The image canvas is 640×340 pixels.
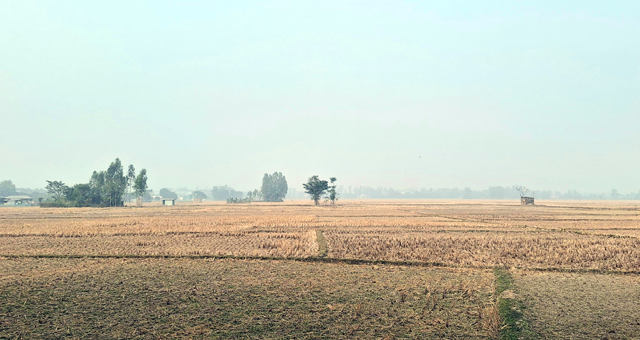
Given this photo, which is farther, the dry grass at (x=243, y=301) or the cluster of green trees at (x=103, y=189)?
the cluster of green trees at (x=103, y=189)

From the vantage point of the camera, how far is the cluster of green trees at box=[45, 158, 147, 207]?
93250 mm

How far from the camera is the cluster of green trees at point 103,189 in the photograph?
9325cm

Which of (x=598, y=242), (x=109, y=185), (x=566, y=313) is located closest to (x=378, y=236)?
(x=598, y=242)

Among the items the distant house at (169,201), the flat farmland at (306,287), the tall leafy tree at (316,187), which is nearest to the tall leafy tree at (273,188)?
the distant house at (169,201)

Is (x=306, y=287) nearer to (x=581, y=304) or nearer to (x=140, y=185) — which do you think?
(x=581, y=304)

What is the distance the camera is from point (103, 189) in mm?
98562

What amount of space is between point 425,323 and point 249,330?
13.0ft

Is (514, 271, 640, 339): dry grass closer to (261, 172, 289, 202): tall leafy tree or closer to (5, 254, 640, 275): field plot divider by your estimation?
(5, 254, 640, 275): field plot divider

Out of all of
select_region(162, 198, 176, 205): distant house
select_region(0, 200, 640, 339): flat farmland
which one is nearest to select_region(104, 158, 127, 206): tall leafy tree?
select_region(162, 198, 176, 205): distant house

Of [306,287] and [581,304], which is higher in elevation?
[306,287]

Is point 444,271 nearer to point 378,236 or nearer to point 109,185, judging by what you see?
point 378,236

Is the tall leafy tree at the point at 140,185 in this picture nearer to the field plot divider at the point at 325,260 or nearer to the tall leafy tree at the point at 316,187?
the tall leafy tree at the point at 316,187

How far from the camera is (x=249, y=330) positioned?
9258 millimetres

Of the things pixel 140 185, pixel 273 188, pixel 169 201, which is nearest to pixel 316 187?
pixel 140 185
